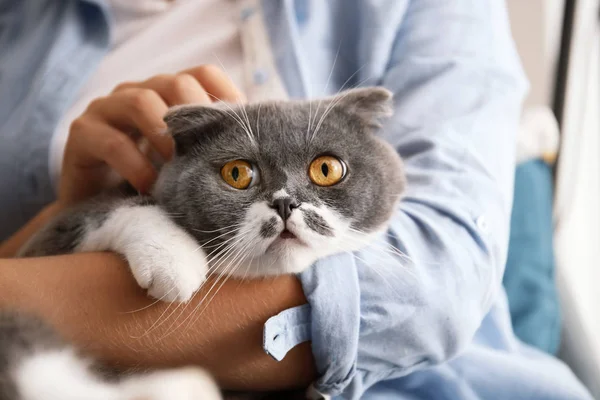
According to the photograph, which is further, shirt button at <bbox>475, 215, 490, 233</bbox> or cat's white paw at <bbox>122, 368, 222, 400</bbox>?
shirt button at <bbox>475, 215, 490, 233</bbox>

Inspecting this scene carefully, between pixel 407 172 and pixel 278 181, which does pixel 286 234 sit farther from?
pixel 407 172

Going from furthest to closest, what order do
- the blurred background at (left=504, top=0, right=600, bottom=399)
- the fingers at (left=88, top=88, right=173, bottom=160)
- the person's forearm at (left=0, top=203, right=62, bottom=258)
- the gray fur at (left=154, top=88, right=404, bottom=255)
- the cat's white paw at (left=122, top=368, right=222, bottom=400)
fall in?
the blurred background at (left=504, top=0, right=600, bottom=399) < the person's forearm at (left=0, top=203, right=62, bottom=258) < the fingers at (left=88, top=88, right=173, bottom=160) < the gray fur at (left=154, top=88, right=404, bottom=255) < the cat's white paw at (left=122, top=368, right=222, bottom=400)

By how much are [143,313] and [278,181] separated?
25 cm

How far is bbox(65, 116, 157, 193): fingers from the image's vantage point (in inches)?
31.4

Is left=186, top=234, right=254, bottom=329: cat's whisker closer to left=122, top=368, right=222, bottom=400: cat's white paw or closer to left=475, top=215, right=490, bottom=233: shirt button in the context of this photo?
left=122, top=368, right=222, bottom=400: cat's white paw

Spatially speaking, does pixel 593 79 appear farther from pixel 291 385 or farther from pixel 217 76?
pixel 291 385

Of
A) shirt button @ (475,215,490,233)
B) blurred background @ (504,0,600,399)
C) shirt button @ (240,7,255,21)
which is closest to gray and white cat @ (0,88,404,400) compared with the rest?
shirt button @ (475,215,490,233)

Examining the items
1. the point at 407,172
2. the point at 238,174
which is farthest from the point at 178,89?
the point at 407,172

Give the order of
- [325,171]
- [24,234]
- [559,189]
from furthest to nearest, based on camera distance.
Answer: [559,189]
[24,234]
[325,171]

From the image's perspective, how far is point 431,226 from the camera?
2.58ft

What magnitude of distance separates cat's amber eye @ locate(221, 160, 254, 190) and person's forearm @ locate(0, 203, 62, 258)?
436 millimetres

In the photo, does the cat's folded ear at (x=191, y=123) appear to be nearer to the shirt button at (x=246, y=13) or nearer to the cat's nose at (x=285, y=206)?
the cat's nose at (x=285, y=206)

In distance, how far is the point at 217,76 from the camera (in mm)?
832

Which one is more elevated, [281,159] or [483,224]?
[281,159]
